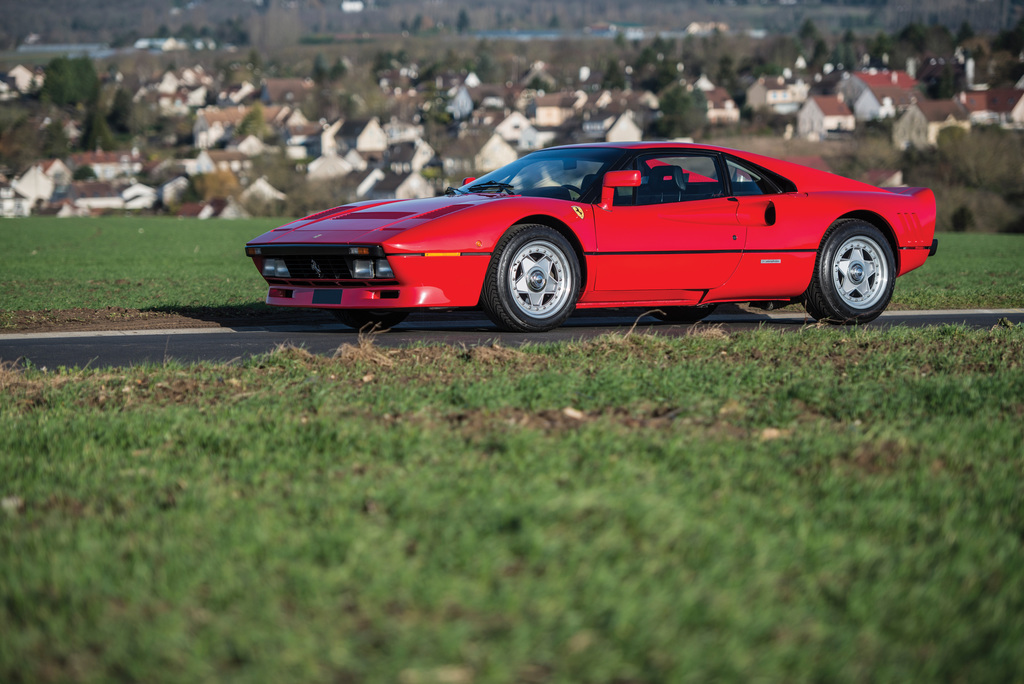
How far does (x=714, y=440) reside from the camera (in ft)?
13.6

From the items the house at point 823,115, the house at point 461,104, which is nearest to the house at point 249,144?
the house at point 461,104

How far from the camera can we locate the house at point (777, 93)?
6634 inches

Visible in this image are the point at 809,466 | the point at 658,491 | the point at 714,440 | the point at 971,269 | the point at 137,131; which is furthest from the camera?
the point at 137,131

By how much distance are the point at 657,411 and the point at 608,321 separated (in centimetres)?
477

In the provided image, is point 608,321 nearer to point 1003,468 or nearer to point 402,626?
point 1003,468

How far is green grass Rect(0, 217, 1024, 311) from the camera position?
11984 mm

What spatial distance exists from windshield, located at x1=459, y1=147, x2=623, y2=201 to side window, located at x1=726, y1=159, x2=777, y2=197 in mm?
917

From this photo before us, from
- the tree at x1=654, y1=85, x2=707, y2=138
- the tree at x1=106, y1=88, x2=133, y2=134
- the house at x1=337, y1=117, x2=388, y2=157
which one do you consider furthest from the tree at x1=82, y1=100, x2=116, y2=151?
the tree at x1=654, y1=85, x2=707, y2=138

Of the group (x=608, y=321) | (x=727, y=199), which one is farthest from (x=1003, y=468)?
(x=608, y=321)

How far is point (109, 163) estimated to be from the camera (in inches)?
5256

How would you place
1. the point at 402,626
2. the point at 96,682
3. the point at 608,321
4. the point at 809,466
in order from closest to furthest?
the point at 96,682
the point at 402,626
the point at 809,466
the point at 608,321

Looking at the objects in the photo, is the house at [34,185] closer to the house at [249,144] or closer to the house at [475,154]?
the house at [249,144]

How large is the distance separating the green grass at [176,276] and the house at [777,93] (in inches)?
5535

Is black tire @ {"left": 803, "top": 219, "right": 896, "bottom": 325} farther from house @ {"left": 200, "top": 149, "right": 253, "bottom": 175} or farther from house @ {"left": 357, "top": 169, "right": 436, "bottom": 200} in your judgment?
house @ {"left": 200, "top": 149, "right": 253, "bottom": 175}
